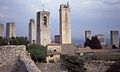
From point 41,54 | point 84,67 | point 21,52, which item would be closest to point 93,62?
point 84,67

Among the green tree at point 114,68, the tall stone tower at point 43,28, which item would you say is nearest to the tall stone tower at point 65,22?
the tall stone tower at point 43,28

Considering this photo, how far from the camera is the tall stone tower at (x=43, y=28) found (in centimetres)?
5916

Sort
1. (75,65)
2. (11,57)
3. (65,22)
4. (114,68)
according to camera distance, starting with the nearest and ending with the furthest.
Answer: (11,57) < (114,68) < (75,65) < (65,22)

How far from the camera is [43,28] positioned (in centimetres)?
5947

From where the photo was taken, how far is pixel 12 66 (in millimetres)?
23109

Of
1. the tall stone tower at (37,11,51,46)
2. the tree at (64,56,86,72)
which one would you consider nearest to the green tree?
the tree at (64,56,86,72)

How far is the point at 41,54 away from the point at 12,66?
54.3 ft

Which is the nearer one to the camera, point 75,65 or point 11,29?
point 75,65

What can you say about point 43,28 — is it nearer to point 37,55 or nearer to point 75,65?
point 37,55

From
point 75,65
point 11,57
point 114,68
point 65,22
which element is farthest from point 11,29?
point 11,57

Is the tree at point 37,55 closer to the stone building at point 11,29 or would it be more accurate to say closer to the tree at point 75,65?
the tree at point 75,65

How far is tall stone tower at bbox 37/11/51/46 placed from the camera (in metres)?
59.2

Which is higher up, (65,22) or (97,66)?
(65,22)

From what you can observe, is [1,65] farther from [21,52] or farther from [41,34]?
[41,34]
